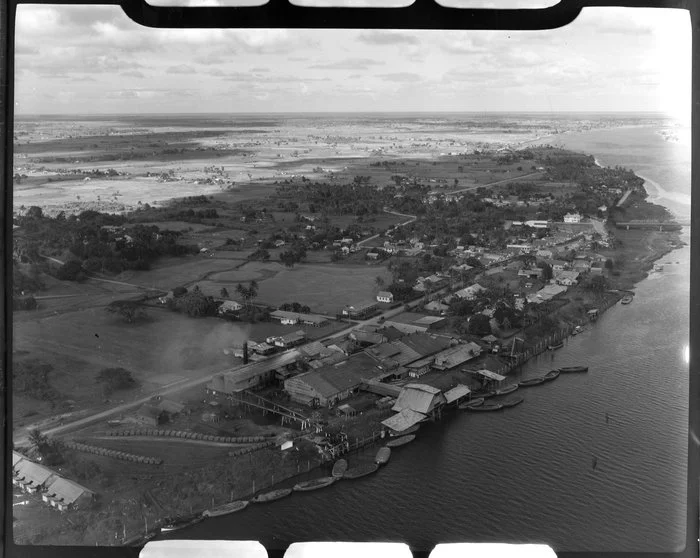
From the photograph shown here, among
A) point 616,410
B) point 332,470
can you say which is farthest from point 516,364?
point 332,470

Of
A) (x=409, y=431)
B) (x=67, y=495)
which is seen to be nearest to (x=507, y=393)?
(x=409, y=431)

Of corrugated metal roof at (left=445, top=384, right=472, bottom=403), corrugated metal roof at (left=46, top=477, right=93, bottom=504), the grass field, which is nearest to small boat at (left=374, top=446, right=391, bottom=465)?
corrugated metal roof at (left=445, top=384, right=472, bottom=403)

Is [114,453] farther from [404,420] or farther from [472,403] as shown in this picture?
[472,403]

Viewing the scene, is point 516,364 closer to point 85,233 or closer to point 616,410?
point 616,410

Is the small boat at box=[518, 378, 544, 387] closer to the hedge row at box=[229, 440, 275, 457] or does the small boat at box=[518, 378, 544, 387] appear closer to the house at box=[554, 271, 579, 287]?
the house at box=[554, 271, 579, 287]

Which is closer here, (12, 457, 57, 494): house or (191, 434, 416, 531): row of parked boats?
(12, 457, 57, 494): house

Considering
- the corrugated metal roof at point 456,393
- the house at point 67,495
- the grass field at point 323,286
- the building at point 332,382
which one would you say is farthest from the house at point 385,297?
the house at point 67,495
